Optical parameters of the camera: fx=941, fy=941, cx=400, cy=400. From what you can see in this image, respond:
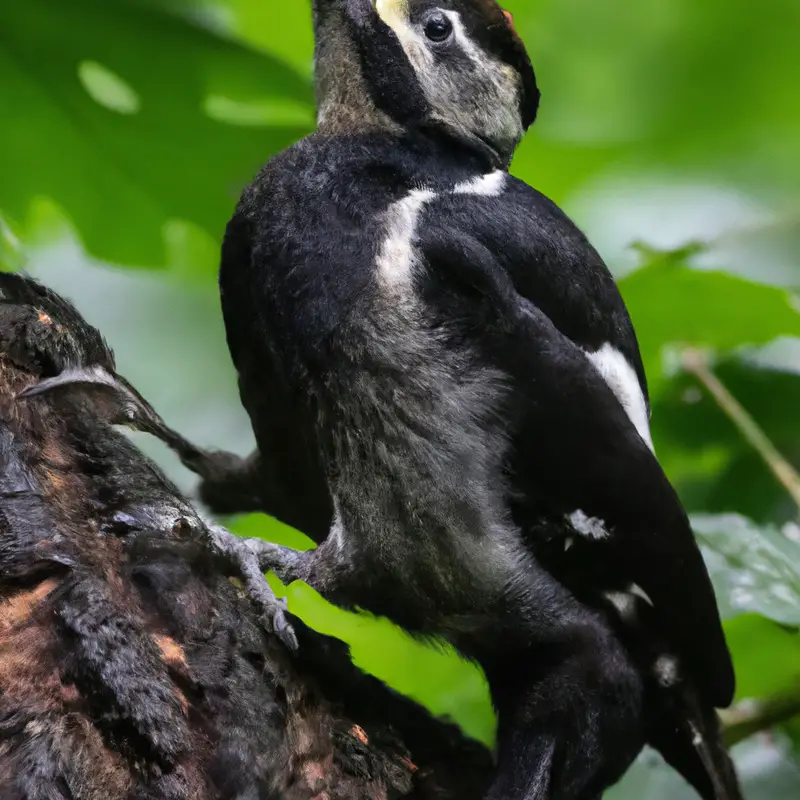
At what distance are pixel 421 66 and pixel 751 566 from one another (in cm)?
67

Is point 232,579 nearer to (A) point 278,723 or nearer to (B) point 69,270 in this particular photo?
(A) point 278,723

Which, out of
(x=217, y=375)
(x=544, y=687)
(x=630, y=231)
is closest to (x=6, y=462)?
(x=544, y=687)

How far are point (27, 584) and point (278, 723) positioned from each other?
215 mm

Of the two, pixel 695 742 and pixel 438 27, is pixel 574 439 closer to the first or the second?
pixel 695 742

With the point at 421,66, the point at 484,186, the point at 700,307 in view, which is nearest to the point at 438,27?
the point at 421,66

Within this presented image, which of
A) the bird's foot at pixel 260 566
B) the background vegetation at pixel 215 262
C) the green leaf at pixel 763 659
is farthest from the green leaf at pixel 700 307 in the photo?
the bird's foot at pixel 260 566

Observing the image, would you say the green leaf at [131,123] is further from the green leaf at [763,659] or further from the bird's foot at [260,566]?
the green leaf at [763,659]

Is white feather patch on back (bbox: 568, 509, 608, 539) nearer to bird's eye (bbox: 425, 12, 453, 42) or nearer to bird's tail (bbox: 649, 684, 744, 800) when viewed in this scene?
bird's tail (bbox: 649, 684, 744, 800)

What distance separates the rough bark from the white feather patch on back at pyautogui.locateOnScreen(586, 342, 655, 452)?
0.37 meters

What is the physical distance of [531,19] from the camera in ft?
6.03

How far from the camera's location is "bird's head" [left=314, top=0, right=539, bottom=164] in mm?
1003

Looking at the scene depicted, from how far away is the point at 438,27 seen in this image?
3.40 ft

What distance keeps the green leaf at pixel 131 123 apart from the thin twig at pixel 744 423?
2.25ft

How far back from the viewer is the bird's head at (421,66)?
3.29 feet
